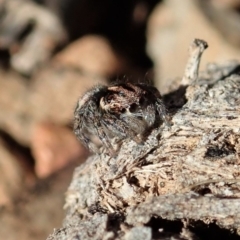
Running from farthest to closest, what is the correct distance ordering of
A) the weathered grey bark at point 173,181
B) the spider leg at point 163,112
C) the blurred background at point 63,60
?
the blurred background at point 63,60 → the spider leg at point 163,112 → the weathered grey bark at point 173,181

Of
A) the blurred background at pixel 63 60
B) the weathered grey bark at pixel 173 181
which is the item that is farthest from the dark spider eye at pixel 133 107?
→ the blurred background at pixel 63 60

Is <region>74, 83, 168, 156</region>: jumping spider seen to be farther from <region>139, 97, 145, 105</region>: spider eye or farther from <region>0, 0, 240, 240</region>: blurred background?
<region>0, 0, 240, 240</region>: blurred background

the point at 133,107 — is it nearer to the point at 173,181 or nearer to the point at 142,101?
the point at 142,101

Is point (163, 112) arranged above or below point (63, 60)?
below

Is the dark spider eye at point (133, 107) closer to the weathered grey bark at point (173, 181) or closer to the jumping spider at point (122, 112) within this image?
the jumping spider at point (122, 112)

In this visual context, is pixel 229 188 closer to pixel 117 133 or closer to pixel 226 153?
pixel 226 153

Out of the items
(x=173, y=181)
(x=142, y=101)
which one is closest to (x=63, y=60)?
(x=142, y=101)

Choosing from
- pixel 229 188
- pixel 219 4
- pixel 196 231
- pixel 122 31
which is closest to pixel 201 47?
pixel 229 188
